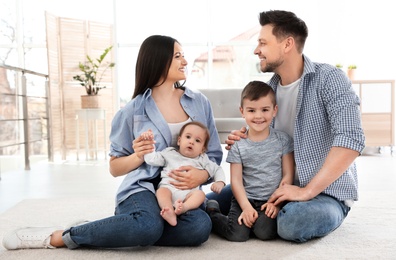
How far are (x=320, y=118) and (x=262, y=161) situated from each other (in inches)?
11.8

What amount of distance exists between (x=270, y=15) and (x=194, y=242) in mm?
1014

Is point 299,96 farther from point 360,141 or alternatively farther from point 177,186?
point 177,186

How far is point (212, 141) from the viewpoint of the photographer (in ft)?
6.59

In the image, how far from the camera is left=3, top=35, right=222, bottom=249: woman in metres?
1.70

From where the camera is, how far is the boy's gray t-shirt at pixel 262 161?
1.93 metres

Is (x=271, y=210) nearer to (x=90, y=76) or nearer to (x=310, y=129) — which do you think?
(x=310, y=129)

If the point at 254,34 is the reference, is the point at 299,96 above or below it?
below

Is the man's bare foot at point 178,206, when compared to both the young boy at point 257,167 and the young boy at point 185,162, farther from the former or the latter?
the young boy at point 257,167

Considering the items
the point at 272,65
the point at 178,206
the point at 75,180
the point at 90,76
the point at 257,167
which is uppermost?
the point at 90,76

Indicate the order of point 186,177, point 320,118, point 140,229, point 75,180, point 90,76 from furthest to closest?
point 90,76, point 75,180, point 320,118, point 186,177, point 140,229

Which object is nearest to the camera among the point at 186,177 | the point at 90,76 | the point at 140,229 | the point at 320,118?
the point at 140,229

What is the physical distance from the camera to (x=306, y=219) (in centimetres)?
177

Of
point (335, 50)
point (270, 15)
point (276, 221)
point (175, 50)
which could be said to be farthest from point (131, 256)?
point (335, 50)

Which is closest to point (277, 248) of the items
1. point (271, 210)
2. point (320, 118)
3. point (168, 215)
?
point (271, 210)
